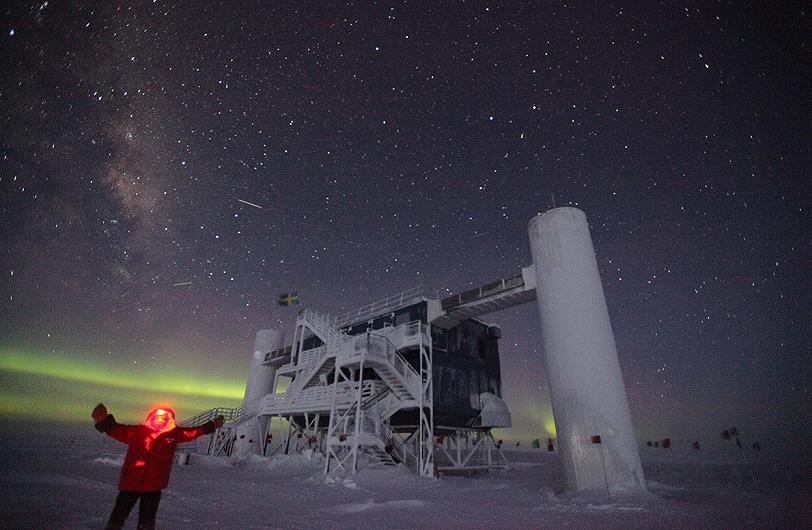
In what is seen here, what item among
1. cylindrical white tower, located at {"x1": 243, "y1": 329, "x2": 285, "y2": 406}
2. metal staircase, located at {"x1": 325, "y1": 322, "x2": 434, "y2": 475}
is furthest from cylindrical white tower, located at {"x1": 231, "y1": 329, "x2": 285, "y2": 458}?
metal staircase, located at {"x1": 325, "y1": 322, "x2": 434, "y2": 475}

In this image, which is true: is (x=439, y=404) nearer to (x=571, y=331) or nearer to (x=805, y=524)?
(x=571, y=331)

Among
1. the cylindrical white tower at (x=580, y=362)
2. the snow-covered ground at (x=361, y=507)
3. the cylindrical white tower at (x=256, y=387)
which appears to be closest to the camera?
the snow-covered ground at (x=361, y=507)

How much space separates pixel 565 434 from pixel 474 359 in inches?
450

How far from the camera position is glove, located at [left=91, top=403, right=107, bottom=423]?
17.4 feet

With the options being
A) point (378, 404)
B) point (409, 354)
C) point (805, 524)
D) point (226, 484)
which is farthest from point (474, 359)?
point (805, 524)

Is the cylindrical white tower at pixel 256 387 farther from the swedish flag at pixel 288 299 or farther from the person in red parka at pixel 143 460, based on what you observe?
the person in red parka at pixel 143 460

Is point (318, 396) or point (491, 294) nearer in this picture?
point (491, 294)

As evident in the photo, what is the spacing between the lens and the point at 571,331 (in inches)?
677

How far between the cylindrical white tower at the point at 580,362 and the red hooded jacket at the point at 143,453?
14115mm

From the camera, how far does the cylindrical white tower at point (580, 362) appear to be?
49.7ft

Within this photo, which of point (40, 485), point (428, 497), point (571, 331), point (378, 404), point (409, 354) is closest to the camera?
point (40, 485)

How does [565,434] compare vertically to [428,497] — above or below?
above

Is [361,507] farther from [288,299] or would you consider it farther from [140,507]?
[288,299]

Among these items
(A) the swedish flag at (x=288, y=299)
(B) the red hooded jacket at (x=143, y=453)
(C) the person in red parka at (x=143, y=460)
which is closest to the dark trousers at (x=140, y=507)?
(C) the person in red parka at (x=143, y=460)
